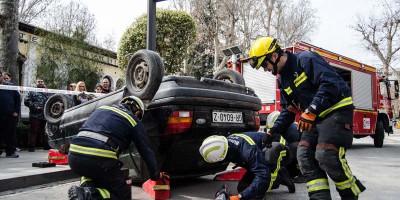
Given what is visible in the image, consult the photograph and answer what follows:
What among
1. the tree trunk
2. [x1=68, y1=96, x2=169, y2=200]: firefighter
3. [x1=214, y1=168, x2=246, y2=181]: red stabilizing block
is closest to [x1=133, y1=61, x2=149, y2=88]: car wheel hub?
[x1=68, y1=96, x2=169, y2=200]: firefighter

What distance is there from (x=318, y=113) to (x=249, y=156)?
0.80m

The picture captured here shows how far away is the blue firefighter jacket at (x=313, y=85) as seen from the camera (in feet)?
9.48

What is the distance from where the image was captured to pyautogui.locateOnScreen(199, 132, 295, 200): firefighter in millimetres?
3312

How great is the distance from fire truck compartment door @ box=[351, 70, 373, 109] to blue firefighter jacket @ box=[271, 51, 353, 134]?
8.19 m

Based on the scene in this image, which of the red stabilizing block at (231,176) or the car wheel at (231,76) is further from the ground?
the car wheel at (231,76)

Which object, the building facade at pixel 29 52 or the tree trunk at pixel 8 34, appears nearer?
the tree trunk at pixel 8 34

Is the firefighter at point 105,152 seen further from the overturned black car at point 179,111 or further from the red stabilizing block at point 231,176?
the red stabilizing block at point 231,176

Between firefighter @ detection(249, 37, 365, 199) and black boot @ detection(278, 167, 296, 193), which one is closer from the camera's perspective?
firefighter @ detection(249, 37, 365, 199)

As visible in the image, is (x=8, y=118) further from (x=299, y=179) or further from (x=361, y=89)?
(x=361, y=89)

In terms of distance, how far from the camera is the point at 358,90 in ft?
36.1

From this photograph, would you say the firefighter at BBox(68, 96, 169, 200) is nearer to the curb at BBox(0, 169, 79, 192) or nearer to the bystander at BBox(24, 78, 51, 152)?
the curb at BBox(0, 169, 79, 192)

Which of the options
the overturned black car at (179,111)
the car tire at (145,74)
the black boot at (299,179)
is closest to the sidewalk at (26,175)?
Result: the overturned black car at (179,111)

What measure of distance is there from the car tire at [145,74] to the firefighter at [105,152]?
56cm

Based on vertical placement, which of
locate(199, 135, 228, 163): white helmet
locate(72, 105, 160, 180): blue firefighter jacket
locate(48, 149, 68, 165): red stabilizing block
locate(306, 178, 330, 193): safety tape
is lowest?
locate(48, 149, 68, 165): red stabilizing block
